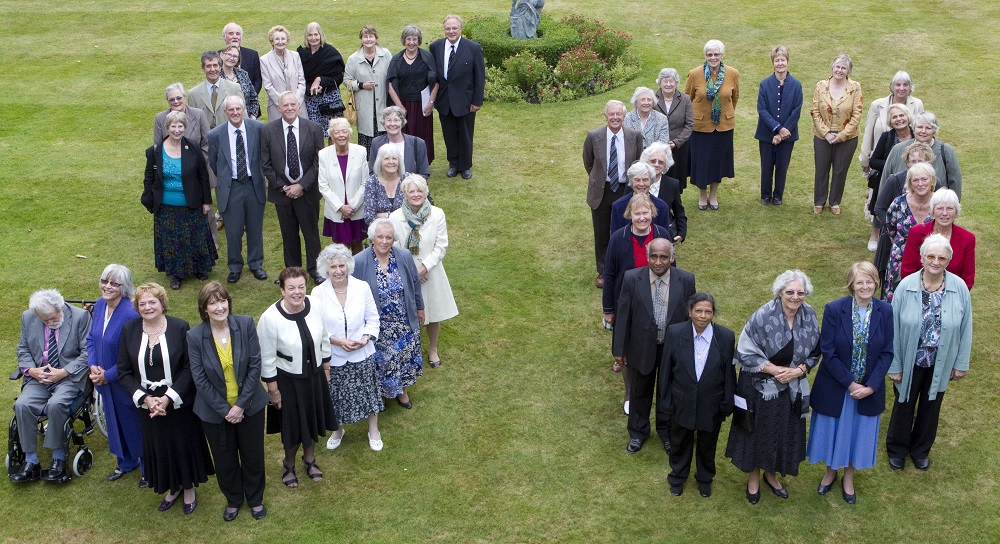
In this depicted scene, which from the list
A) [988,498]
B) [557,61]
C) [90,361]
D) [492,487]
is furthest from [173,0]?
[988,498]

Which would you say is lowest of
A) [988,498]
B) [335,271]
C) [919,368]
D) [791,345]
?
[988,498]

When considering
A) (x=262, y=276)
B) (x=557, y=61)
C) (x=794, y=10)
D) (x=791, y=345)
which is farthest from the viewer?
(x=794, y=10)

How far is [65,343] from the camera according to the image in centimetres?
799

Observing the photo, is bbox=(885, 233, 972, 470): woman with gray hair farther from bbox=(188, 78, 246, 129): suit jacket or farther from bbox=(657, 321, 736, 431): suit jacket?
bbox=(188, 78, 246, 129): suit jacket

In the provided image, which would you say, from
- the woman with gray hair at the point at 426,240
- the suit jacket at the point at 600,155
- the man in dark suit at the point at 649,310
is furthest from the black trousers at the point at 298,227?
the man in dark suit at the point at 649,310

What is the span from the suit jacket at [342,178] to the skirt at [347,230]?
0.15 meters

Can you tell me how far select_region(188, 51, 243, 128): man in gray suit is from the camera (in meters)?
11.6

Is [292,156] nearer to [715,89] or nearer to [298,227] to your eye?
[298,227]

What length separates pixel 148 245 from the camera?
1184cm

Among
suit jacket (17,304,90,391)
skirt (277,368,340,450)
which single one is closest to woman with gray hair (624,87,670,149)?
skirt (277,368,340,450)

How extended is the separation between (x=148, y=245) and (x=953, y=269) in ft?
28.0

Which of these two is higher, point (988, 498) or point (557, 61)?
point (557, 61)

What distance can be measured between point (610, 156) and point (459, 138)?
3.51 m

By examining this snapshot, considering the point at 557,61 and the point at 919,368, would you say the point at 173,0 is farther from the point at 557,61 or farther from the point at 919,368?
the point at 919,368
